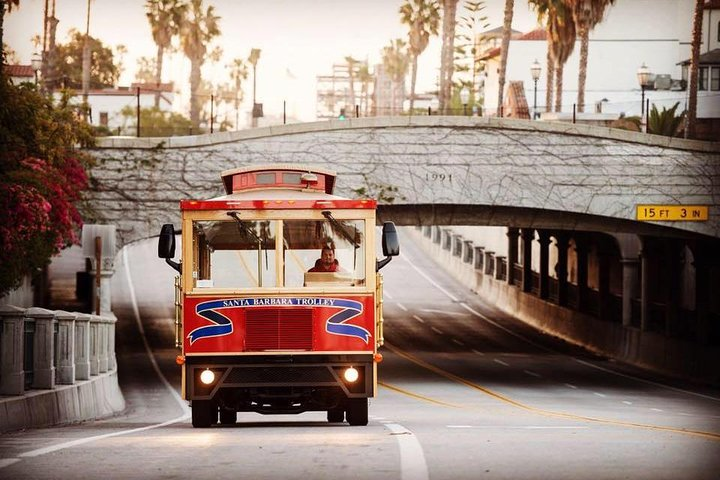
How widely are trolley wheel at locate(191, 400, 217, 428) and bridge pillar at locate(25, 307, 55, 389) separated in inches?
182

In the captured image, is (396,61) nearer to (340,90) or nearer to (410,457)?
(340,90)

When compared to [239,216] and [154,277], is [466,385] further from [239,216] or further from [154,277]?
[154,277]

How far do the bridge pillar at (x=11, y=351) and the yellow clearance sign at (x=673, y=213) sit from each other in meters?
29.3

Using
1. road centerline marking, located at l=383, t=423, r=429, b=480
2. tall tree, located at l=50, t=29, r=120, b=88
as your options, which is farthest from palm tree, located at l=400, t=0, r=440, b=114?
road centerline marking, located at l=383, t=423, r=429, b=480

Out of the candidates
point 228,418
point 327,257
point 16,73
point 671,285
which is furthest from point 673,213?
point 16,73

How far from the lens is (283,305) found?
17547 millimetres

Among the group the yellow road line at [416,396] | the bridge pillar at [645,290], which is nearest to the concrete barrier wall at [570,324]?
the bridge pillar at [645,290]

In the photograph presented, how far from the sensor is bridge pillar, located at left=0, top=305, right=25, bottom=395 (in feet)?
66.4

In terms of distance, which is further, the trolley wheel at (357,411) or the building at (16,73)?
the building at (16,73)

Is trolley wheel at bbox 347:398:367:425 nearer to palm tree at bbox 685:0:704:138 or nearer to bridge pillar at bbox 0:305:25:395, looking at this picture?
bridge pillar at bbox 0:305:25:395

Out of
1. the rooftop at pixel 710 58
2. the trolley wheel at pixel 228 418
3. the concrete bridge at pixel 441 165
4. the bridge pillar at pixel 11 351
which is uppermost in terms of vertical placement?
the rooftop at pixel 710 58

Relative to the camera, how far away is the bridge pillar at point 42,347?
Result: 22094 millimetres

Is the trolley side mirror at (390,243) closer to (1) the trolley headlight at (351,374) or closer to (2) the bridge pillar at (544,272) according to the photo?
(1) the trolley headlight at (351,374)

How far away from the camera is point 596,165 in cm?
4612
